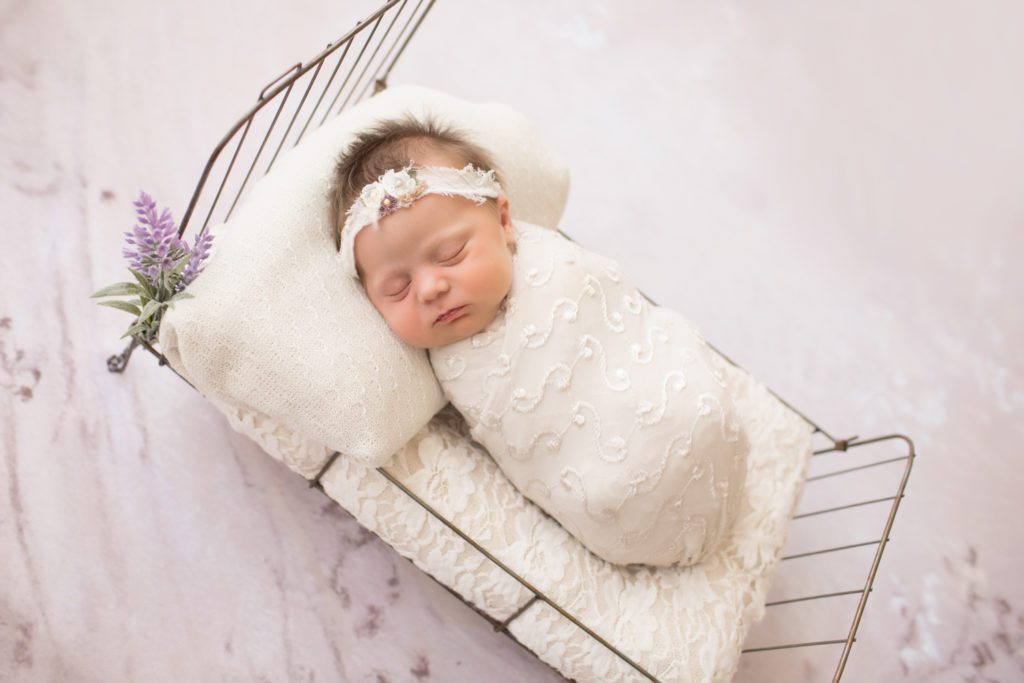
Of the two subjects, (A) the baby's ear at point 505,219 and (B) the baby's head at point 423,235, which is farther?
(A) the baby's ear at point 505,219

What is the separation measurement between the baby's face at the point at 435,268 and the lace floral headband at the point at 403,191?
0.03ft

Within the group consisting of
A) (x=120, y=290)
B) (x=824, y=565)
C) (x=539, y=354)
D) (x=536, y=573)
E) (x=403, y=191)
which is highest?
(x=403, y=191)

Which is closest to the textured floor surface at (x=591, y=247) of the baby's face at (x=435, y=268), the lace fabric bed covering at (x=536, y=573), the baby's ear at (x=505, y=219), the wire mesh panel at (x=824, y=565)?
the wire mesh panel at (x=824, y=565)

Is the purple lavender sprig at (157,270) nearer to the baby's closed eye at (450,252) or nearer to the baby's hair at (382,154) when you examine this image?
→ the baby's hair at (382,154)

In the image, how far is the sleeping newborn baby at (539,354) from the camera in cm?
111

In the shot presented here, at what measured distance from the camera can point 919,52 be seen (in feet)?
7.99

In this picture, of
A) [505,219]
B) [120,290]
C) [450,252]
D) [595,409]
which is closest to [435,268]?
[450,252]

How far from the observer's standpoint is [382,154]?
114 cm

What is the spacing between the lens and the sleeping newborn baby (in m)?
1.11

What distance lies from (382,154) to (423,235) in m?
0.16

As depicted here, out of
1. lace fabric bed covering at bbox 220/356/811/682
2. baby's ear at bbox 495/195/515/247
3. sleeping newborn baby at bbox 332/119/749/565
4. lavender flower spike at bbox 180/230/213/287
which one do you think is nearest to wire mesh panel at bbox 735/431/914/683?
lace fabric bed covering at bbox 220/356/811/682

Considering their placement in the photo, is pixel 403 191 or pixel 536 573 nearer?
pixel 403 191

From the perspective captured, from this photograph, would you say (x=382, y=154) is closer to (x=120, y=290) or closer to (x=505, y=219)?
(x=505, y=219)

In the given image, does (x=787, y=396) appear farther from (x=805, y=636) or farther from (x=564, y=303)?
(x=564, y=303)
